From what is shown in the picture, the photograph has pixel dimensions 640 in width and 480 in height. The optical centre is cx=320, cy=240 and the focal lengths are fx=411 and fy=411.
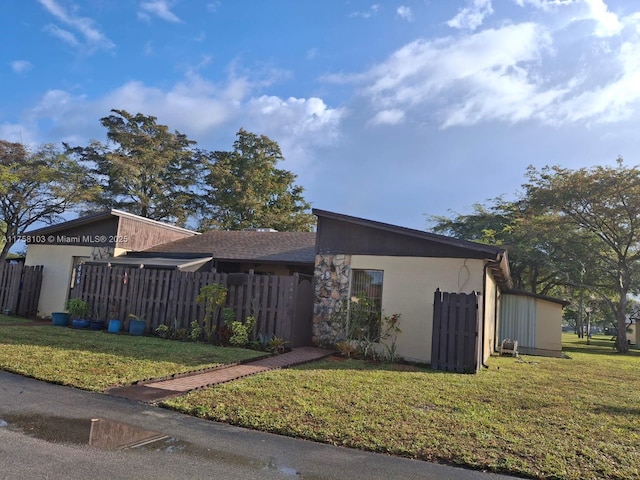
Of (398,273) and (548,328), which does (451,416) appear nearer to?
(398,273)

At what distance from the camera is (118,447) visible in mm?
3729

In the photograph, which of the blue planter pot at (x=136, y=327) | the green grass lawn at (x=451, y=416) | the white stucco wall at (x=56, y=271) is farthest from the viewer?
the white stucco wall at (x=56, y=271)

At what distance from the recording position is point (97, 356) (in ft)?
25.7

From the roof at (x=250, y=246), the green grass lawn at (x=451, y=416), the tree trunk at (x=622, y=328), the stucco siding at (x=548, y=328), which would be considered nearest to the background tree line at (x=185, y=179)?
the roof at (x=250, y=246)

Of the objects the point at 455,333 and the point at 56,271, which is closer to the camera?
the point at 455,333

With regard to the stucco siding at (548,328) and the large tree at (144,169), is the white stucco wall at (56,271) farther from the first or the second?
the stucco siding at (548,328)

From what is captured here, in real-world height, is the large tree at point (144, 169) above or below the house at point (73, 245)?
above

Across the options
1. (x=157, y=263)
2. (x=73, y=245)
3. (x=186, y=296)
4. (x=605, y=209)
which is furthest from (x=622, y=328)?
(x=73, y=245)

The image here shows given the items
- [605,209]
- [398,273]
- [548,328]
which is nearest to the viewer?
[398,273]

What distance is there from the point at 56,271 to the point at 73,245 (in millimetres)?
1222

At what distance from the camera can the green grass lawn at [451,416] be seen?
3.96 meters

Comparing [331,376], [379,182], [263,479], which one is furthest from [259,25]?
[379,182]

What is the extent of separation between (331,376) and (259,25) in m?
9.01

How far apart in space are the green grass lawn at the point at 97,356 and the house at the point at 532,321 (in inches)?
515
